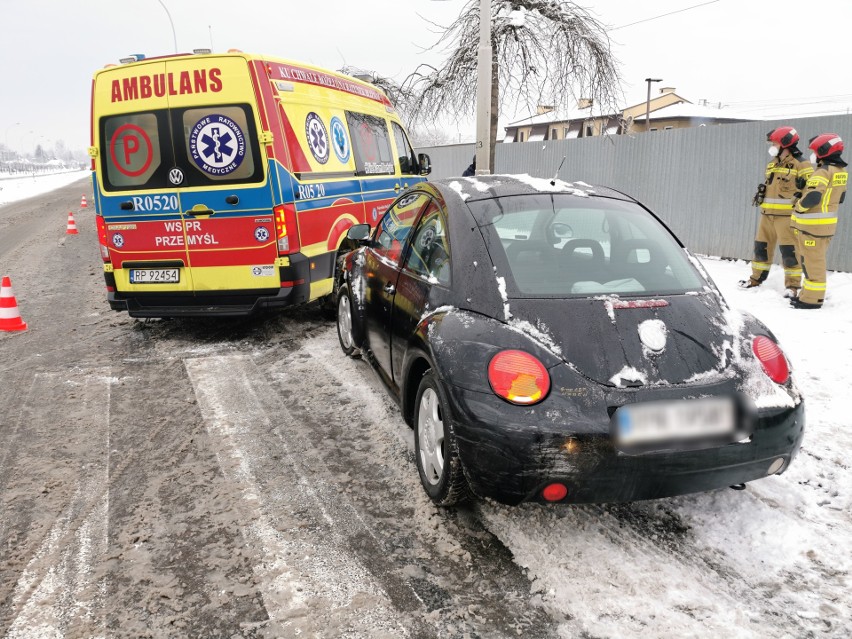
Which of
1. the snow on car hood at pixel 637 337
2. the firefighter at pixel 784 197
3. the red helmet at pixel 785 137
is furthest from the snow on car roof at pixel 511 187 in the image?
the red helmet at pixel 785 137

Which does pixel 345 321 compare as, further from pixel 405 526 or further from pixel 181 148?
pixel 405 526

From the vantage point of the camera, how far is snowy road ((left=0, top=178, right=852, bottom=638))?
234 cm

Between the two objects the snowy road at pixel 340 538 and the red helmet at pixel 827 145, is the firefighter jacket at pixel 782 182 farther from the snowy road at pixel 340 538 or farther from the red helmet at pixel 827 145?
the snowy road at pixel 340 538

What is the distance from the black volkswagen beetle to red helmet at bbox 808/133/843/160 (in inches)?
170

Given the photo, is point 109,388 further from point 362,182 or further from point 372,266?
point 362,182

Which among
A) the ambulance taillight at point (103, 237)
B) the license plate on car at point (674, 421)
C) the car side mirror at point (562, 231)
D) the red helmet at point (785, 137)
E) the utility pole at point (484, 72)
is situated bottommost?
the license plate on car at point (674, 421)

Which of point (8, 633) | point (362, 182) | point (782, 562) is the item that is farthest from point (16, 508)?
point (362, 182)

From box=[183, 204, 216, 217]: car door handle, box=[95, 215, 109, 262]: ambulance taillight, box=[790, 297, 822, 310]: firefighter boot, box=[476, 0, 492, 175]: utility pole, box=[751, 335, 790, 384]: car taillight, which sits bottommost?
box=[790, 297, 822, 310]: firefighter boot

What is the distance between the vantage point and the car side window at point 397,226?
4090 millimetres

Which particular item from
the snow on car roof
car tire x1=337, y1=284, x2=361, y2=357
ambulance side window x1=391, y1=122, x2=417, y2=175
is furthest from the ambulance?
the snow on car roof

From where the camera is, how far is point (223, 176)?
5.75 m

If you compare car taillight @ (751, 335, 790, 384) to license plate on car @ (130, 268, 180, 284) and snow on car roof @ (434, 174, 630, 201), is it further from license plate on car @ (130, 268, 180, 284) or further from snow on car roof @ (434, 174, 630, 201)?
license plate on car @ (130, 268, 180, 284)

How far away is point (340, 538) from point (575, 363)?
4.41ft

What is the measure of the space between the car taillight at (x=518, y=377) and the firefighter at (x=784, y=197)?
20.0ft
